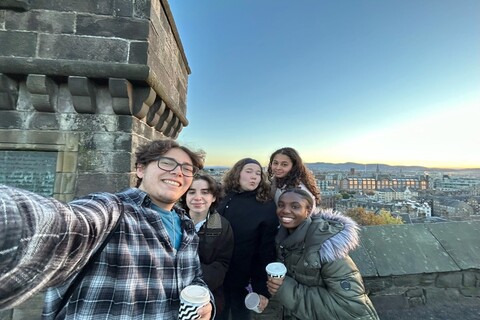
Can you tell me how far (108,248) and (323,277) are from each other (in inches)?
48.5

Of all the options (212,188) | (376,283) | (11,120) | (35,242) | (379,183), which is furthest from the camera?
(379,183)

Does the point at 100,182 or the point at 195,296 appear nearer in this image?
the point at 195,296

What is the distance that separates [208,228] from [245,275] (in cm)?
60

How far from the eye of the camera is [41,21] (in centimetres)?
264

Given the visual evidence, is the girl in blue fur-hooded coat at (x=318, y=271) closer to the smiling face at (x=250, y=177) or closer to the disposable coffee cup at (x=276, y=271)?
the disposable coffee cup at (x=276, y=271)

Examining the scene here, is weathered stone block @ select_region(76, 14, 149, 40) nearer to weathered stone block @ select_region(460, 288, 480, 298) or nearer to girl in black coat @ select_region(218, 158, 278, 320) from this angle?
girl in black coat @ select_region(218, 158, 278, 320)

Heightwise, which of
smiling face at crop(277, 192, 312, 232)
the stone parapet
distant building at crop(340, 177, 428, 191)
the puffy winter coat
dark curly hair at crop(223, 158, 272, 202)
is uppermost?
the stone parapet

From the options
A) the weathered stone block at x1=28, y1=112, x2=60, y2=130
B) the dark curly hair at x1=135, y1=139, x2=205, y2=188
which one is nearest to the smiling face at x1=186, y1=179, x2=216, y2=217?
the dark curly hair at x1=135, y1=139, x2=205, y2=188

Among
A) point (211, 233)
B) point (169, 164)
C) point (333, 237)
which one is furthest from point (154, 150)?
point (333, 237)

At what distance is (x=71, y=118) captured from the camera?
108 inches

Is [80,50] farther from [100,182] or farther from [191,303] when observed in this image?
[191,303]

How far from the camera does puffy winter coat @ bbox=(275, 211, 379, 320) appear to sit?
4.52 ft

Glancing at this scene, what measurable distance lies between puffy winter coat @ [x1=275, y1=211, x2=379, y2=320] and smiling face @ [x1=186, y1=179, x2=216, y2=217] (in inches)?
25.6

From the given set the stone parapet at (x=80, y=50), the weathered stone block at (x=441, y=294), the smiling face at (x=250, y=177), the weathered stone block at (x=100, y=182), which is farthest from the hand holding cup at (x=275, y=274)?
the stone parapet at (x=80, y=50)
